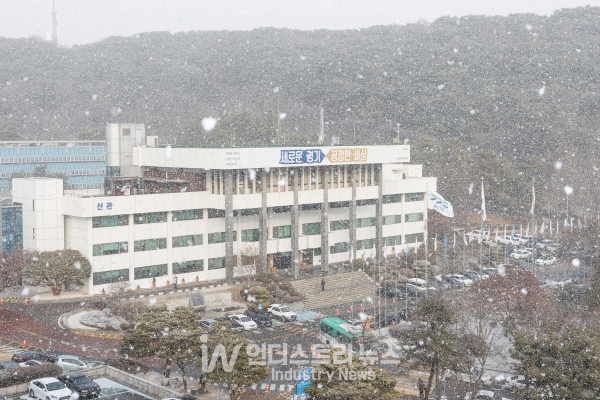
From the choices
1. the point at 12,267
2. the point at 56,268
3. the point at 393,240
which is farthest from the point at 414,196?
the point at 12,267

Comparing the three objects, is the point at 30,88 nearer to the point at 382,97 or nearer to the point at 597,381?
the point at 382,97

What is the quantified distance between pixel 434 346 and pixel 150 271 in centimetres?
1626

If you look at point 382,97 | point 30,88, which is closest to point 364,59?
point 382,97

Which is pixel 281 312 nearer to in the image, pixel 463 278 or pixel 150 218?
pixel 150 218

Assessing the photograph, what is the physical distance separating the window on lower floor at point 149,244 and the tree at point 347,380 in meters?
16.3

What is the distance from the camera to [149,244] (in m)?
30.5

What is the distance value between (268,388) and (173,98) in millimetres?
74162

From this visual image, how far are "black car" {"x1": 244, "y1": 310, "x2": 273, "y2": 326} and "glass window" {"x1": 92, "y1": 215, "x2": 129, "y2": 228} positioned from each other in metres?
6.72

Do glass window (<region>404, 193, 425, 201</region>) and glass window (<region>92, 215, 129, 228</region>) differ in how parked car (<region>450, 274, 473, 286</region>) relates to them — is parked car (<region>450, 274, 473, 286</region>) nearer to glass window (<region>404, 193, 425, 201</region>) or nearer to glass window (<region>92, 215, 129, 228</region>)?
glass window (<region>404, 193, 425, 201</region>)

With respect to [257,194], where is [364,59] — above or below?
above

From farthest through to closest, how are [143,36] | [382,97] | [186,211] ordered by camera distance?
1. [143,36]
2. [382,97]
3. [186,211]

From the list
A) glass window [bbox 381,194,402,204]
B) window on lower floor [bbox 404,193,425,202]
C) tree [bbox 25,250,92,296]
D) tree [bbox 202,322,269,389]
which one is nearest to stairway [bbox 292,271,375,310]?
glass window [bbox 381,194,402,204]

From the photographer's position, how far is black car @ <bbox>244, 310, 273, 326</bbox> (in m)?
26.3

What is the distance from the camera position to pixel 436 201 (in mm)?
33719
